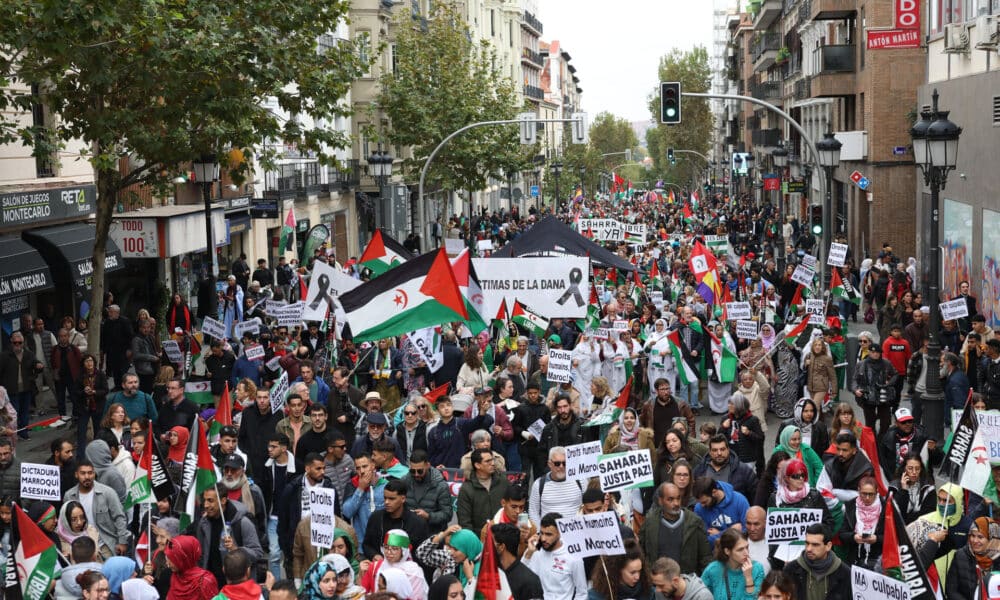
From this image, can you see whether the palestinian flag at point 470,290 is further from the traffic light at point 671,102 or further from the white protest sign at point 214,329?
the traffic light at point 671,102

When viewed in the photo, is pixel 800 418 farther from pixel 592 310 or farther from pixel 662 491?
pixel 592 310

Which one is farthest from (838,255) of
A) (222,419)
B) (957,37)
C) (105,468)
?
(105,468)

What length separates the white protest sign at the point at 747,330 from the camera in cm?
1942

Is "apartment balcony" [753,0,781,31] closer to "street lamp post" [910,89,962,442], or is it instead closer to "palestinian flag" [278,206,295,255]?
"palestinian flag" [278,206,295,255]

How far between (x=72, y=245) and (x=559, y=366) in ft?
43.8

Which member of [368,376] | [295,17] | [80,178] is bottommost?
[368,376]

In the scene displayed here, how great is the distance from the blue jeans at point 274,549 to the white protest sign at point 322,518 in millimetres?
1900

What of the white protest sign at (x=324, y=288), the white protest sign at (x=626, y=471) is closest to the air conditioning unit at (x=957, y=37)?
the white protest sign at (x=324, y=288)

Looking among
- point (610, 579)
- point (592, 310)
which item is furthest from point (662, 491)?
point (592, 310)

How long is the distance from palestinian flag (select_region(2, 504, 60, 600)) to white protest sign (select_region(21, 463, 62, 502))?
1.02m

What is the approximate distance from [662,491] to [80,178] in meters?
20.4

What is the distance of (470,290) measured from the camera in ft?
59.4

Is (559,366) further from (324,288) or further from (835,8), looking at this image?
(835,8)

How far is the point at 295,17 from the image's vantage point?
20859 mm
